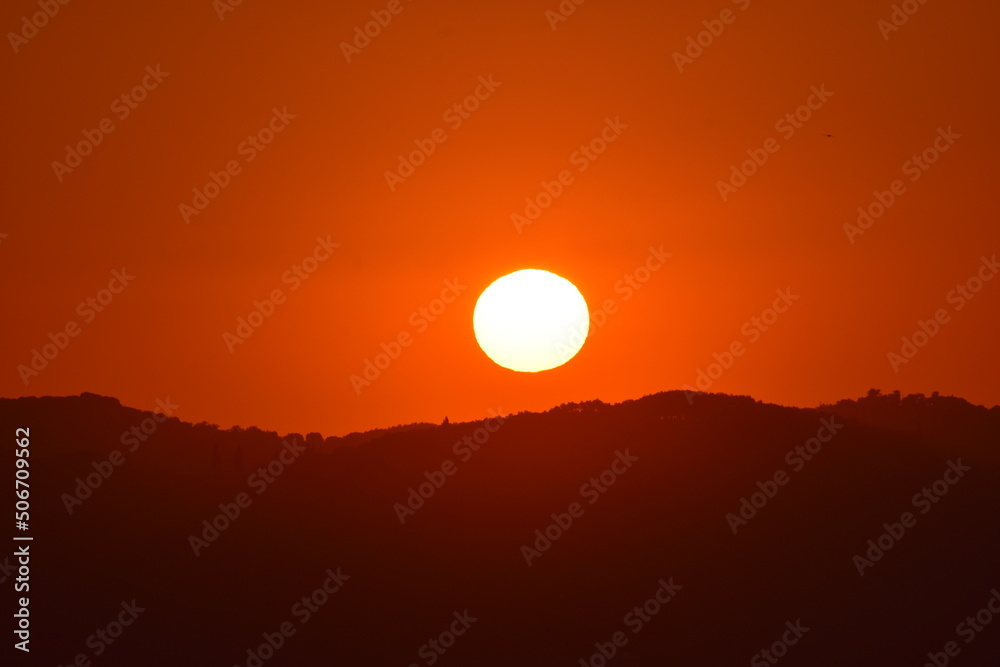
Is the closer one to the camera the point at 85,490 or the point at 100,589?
the point at 100,589

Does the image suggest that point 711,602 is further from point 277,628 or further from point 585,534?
point 277,628

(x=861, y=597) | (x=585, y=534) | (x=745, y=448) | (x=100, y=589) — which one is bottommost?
(x=100, y=589)

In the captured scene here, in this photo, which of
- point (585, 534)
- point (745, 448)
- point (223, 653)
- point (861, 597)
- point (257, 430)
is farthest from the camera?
point (257, 430)

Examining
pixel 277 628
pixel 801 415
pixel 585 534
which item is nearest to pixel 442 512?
pixel 585 534

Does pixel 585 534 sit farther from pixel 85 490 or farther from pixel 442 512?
pixel 85 490

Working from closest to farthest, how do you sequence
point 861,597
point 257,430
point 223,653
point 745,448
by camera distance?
point 223,653 → point 861,597 → point 745,448 → point 257,430

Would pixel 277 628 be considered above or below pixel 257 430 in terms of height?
below
